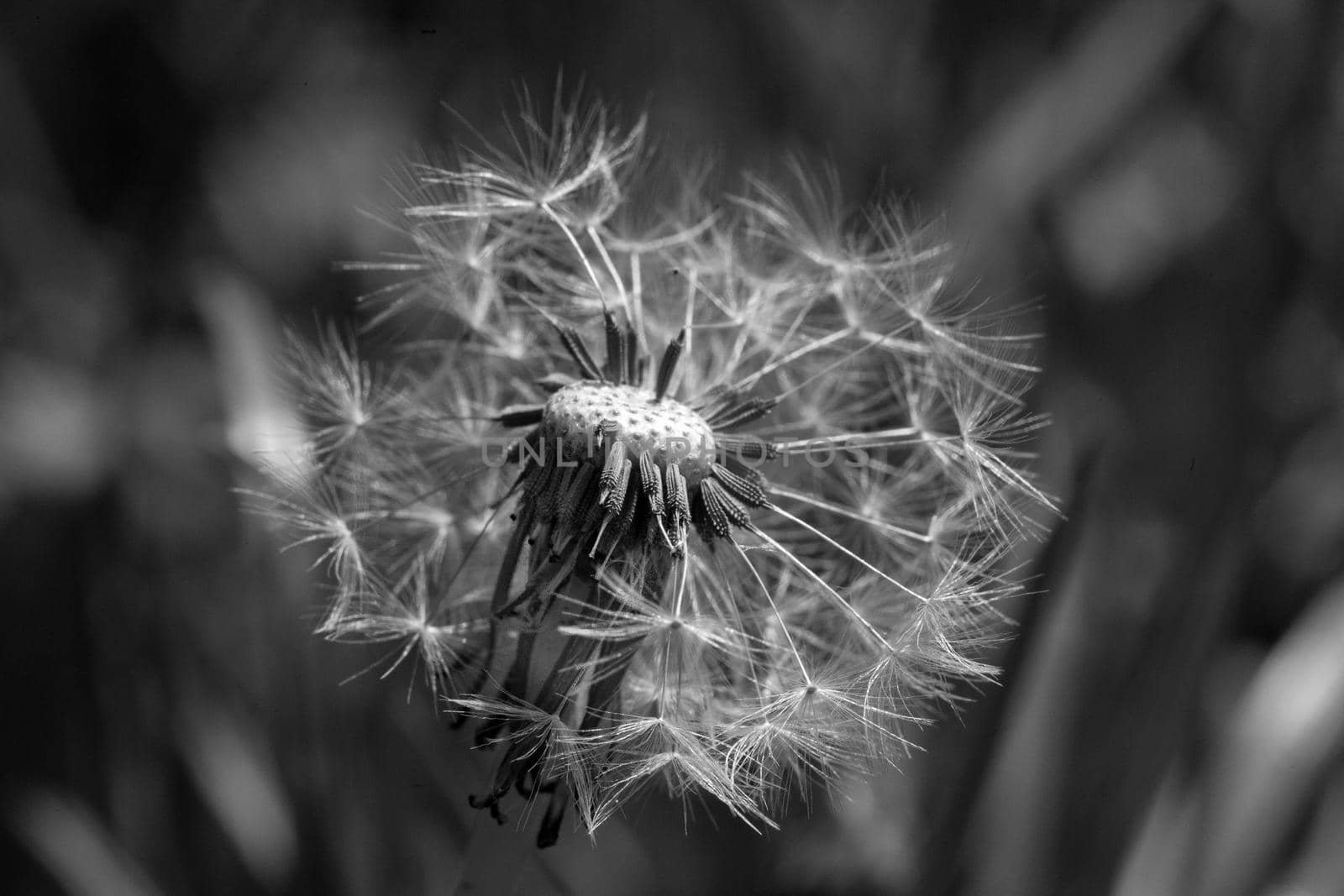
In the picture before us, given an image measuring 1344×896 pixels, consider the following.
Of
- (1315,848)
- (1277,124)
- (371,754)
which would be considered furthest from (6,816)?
(1277,124)

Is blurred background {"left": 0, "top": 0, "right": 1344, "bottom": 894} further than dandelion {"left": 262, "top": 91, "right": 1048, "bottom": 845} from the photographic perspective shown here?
Yes

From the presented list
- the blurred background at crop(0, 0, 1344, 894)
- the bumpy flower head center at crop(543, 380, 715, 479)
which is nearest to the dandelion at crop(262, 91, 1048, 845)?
the bumpy flower head center at crop(543, 380, 715, 479)

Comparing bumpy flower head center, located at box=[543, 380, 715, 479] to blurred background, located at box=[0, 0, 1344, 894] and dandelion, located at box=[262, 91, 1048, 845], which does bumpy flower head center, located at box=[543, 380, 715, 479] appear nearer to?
dandelion, located at box=[262, 91, 1048, 845]

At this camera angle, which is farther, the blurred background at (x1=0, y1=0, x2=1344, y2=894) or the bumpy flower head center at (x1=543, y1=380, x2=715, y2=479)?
the blurred background at (x1=0, y1=0, x2=1344, y2=894)

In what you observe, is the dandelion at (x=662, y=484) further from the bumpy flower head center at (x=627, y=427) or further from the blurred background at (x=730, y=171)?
the blurred background at (x=730, y=171)

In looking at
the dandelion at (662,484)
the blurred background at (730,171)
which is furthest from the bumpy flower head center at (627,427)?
the blurred background at (730,171)

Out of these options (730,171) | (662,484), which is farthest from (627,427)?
(730,171)

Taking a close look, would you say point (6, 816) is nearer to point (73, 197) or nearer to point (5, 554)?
point (5, 554)
